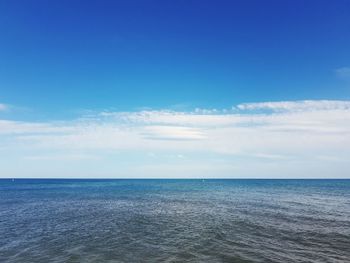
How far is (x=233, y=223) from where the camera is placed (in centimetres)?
4184

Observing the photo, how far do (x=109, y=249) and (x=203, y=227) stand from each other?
555 inches

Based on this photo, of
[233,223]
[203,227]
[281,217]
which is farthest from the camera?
[281,217]

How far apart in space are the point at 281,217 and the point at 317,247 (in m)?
18.0

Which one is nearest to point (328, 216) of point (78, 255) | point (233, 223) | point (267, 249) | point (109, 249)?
point (233, 223)

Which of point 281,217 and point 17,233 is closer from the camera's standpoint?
point 17,233

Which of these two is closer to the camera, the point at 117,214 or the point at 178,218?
the point at 178,218

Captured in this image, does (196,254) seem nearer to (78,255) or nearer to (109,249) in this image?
(109,249)

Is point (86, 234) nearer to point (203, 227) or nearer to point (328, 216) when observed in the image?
point (203, 227)

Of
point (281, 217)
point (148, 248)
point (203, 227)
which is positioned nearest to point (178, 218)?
point (203, 227)

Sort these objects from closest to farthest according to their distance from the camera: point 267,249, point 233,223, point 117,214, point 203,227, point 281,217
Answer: point 267,249
point 203,227
point 233,223
point 281,217
point 117,214

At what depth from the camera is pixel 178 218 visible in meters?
47.0

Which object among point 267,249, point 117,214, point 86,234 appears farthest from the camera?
point 117,214

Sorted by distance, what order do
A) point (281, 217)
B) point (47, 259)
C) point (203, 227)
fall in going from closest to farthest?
point (47, 259), point (203, 227), point (281, 217)

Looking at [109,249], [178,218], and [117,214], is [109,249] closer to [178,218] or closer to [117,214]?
[178,218]
